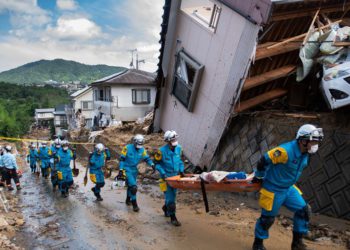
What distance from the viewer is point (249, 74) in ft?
27.8

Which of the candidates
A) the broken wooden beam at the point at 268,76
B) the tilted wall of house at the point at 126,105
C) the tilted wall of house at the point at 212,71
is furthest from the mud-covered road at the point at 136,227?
the tilted wall of house at the point at 126,105

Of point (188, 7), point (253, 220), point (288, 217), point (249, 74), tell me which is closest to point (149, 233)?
point (253, 220)

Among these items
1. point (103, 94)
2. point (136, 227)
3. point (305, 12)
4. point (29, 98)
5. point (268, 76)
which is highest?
point (29, 98)

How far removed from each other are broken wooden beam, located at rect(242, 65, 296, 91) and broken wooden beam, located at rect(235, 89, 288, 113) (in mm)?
753

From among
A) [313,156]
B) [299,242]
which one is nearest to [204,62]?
[313,156]

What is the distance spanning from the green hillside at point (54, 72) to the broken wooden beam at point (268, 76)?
5309 inches

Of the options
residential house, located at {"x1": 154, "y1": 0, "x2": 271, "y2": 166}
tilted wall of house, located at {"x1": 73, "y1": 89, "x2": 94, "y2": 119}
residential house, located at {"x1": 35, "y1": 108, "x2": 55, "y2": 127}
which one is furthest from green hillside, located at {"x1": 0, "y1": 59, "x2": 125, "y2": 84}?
residential house, located at {"x1": 154, "y1": 0, "x2": 271, "y2": 166}

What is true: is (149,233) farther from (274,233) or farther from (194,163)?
(194,163)

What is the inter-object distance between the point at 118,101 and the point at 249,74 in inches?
977

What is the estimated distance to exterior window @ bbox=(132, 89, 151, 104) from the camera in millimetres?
32656

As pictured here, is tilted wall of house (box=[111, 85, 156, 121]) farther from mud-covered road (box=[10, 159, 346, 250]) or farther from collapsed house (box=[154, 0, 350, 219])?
mud-covered road (box=[10, 159, 346, 250])

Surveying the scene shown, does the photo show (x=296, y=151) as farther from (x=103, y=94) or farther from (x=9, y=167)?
(x=103, y=94)

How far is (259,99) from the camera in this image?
9984 millimetres

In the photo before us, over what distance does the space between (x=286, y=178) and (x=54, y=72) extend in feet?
520
